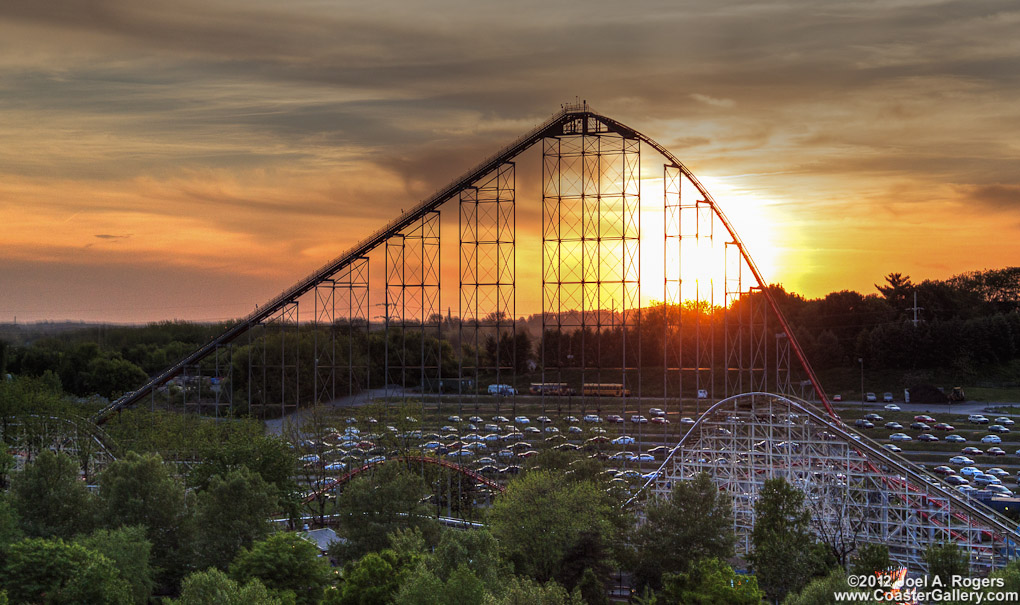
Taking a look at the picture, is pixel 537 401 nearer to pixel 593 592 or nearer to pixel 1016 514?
pixel 1016 514

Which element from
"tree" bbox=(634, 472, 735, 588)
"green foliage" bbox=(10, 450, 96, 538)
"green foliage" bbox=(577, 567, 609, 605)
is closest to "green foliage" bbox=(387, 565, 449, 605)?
"green foliage" bbox=(577, 567, 609, 605)

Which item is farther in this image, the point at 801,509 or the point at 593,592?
the point at 801,509

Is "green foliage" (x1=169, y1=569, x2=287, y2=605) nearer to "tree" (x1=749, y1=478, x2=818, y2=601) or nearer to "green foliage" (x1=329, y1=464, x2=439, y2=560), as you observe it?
"green foliage" (x1=329, y1=464, x2=439, y2=560)

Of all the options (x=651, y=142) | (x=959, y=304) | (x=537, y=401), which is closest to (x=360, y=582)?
(x=651, y=142)

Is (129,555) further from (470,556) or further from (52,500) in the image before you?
(470,556)

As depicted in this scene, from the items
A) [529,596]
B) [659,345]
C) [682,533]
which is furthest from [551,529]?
[659,345]
